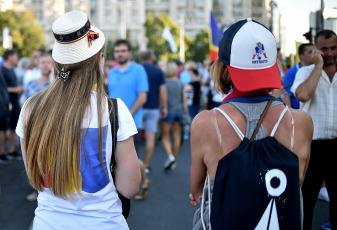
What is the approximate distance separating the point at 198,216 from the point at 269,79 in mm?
765

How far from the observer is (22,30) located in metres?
58.7

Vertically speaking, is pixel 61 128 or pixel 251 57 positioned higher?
pixel 251 57

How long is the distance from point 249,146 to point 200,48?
72.2m

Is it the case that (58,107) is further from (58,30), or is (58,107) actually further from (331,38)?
(331,38)

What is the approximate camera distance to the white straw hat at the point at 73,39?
215 centimetres

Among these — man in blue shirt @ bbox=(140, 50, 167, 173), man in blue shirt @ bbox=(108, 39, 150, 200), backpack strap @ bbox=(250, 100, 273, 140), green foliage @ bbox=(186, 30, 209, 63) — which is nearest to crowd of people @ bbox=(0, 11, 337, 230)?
backpack strap @ bbox=(250, 100, 273, 140)

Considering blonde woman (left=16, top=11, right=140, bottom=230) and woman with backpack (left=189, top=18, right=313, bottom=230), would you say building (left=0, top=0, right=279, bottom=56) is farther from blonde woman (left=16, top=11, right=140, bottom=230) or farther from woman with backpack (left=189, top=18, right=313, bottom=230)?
woman with backpack (left=189, top=18, right=313, bottom=230)

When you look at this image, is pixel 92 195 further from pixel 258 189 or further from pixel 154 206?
pixel 154 206

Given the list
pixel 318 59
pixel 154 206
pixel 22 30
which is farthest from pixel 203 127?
pixel 22 30

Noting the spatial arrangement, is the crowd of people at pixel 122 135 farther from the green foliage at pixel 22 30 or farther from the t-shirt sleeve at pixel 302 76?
the green foliage at pixel 22 30

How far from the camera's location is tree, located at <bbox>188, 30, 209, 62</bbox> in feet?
239

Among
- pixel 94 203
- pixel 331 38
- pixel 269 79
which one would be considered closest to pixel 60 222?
pixel 94 203

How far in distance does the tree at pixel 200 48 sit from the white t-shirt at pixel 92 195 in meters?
71.3

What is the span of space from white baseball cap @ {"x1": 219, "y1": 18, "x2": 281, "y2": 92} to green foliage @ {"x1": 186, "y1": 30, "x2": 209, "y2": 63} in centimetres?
7139
